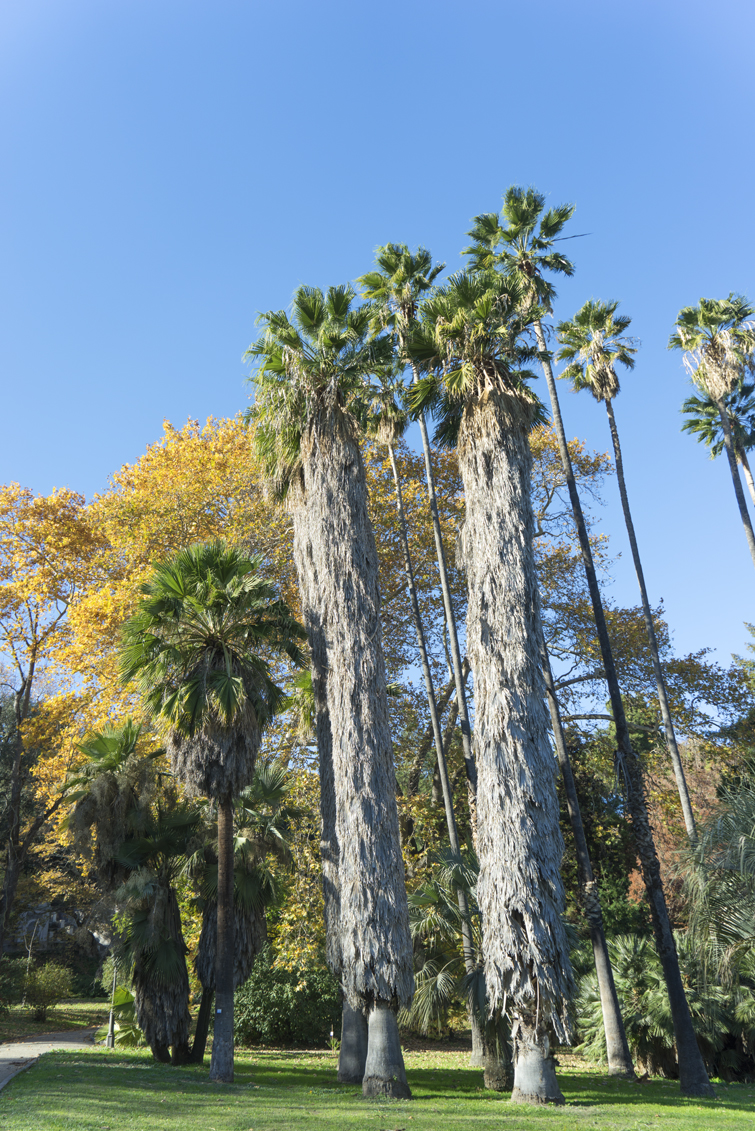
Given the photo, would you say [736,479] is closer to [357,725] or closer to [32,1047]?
[357,725]

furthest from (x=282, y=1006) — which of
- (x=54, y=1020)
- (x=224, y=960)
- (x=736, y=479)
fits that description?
(x=736, y=479)

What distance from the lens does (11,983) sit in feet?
87.1

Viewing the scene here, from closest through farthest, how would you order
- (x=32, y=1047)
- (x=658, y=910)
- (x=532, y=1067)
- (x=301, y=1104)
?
(x=301, y=1104) → (x=532, y=1067) → (x=658, y=910) → (x=32, y=1047)

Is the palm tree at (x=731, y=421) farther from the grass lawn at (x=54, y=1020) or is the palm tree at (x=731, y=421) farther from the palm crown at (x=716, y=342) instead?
the grass lawn at (x=54, y=1020)

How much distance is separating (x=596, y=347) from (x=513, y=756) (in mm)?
12937

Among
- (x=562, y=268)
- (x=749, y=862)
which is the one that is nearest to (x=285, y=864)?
(x=749, y=862)

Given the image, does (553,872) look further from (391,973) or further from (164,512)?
(164,512)

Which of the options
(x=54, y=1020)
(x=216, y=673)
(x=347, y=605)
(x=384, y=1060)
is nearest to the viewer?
(x=384, y=1060)

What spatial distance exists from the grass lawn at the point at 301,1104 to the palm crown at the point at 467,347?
1194 centimetres

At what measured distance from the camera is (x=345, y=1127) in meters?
8.95

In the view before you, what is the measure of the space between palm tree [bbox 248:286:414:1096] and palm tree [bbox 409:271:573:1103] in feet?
5.57

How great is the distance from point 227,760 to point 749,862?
8878 millimetres

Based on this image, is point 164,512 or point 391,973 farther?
point 164,512

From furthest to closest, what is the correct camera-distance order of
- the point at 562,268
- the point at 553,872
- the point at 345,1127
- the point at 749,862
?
1. the point at 562,268
2. the point at 553,872
3. the point at 749,862
4. the point at 345,1127
